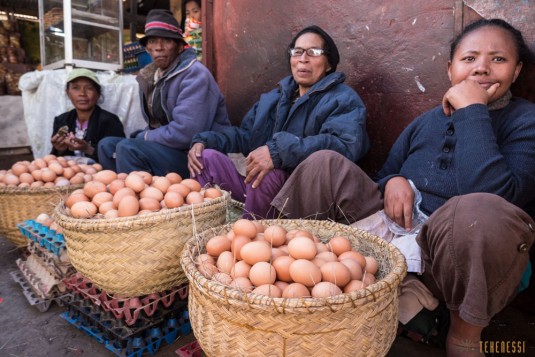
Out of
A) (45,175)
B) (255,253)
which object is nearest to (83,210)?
(255,253)

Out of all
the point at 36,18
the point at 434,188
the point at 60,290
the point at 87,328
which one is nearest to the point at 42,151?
the point at 60,290

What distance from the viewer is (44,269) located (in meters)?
2.58

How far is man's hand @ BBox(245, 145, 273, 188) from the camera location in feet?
7.55

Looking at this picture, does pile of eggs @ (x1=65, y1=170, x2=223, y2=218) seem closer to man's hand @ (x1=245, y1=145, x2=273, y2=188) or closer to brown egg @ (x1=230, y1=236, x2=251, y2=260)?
man's hand @ (x1=245, y1=145, x2=273, y2=188)

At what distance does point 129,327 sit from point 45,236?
3.46 ft

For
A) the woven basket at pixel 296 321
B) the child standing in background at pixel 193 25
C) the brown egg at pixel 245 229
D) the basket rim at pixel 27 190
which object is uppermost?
the child standing in background at pixel 193 25

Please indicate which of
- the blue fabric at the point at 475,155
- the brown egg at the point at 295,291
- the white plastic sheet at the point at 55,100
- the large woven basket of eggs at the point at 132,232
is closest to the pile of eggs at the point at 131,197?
the large woven basket of eggs at the point at 132,232

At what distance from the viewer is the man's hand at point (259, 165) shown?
7.55 ft

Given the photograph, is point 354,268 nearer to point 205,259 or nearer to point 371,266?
point 371,266

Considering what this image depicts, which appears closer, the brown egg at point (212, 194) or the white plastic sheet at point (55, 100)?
the brown egg at point (212, 194)

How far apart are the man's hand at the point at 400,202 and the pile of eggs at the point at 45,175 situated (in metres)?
2.52

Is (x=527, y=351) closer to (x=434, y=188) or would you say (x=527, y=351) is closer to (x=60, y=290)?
(x=434, y=188)

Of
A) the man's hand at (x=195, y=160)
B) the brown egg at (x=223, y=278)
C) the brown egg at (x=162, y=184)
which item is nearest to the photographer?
the brown egg at (x=223, y=278)

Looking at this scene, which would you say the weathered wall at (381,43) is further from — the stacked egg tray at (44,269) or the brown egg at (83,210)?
the stacked egg tray at (44,269)
